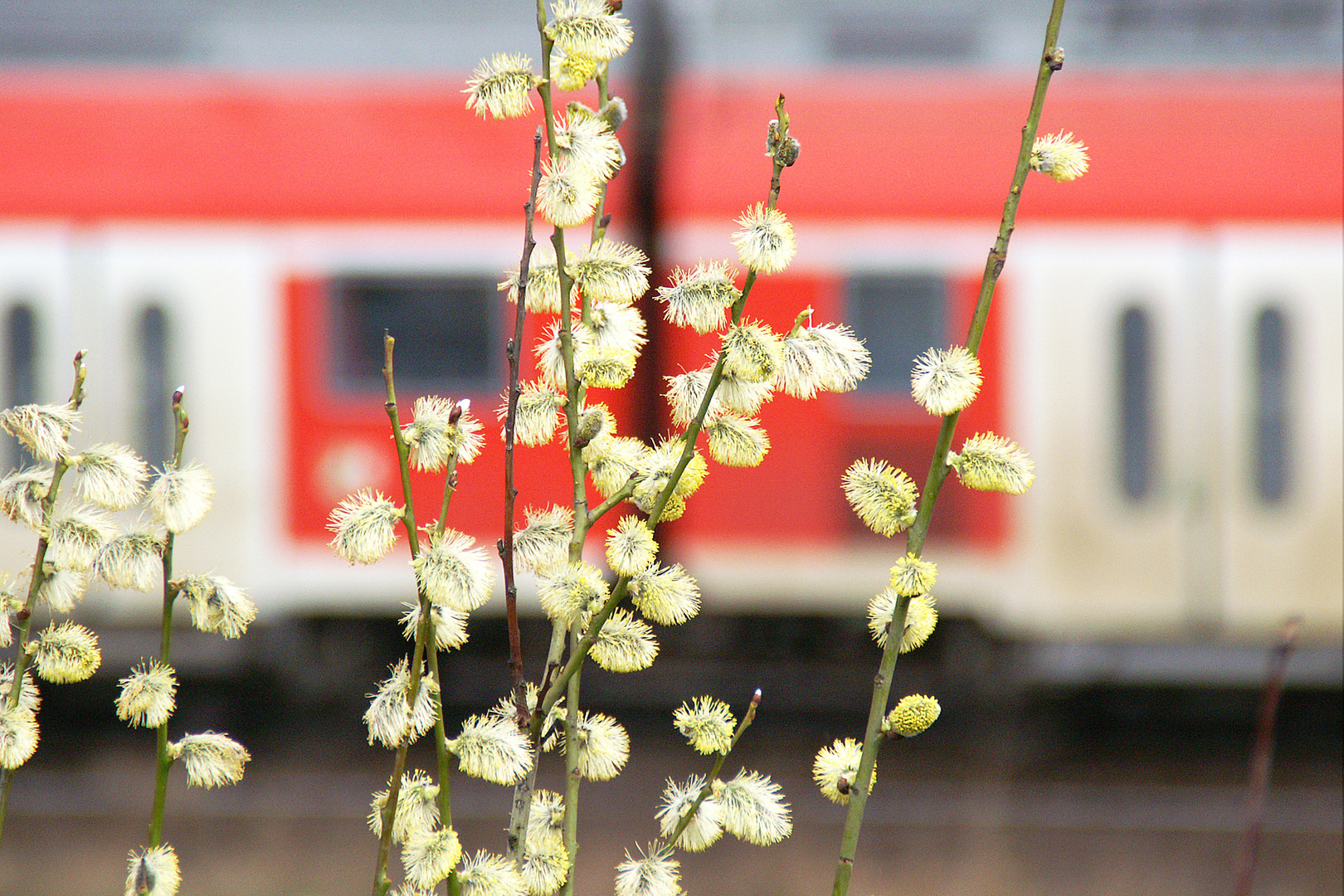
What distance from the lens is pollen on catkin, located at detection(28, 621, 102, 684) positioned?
63 cm

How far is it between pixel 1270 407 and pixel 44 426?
4.15 metres

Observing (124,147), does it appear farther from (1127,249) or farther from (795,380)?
(795,380)

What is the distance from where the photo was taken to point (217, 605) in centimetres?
62

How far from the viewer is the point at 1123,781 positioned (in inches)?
149

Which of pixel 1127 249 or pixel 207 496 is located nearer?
pixel 207 496

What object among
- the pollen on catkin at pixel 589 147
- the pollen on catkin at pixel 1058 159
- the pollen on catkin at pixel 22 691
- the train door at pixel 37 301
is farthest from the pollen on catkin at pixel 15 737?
the train door at pixel 37 301

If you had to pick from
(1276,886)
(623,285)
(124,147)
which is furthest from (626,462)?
(124,147)

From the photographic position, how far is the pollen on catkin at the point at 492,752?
583 mm

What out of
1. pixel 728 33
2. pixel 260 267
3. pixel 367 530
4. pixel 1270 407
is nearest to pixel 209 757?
pixel 367 530

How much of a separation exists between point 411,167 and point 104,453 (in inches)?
141

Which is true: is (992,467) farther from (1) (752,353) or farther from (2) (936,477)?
(1) (752,353)

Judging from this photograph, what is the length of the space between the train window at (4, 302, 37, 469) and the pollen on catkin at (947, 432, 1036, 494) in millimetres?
4172

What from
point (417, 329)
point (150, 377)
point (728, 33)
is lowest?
point (150, 377)

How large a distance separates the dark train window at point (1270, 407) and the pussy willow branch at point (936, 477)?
3823 millimetres
